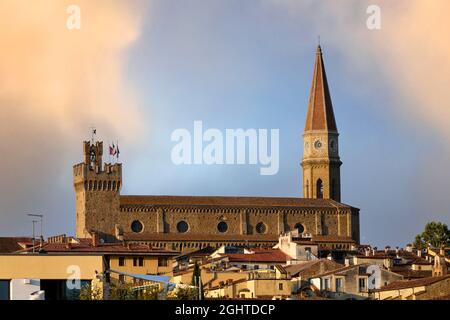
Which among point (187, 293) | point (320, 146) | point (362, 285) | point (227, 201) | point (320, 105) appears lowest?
point (187, 293)

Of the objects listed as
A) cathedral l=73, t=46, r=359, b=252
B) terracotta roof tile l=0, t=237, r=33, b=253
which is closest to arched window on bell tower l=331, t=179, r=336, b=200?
cathedral l=73, t=46, r=359, b=252

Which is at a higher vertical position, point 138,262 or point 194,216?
point 194,216

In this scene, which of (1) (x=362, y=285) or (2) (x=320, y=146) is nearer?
(1) (x=362, y=285)

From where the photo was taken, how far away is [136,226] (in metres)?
108

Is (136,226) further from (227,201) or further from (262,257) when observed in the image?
(262,257)

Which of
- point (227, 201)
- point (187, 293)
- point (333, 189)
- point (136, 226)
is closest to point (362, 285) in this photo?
point (187, 293)

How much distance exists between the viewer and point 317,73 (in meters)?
129

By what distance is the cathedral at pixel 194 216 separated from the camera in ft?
353

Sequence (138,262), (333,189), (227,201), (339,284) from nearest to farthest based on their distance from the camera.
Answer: (339,284) < (138,262) < (227,201) < (333,189)

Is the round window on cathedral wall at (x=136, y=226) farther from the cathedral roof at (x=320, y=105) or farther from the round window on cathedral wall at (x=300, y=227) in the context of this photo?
the cathedral roof at (x=320, y=105)

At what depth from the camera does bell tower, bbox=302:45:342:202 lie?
400 feet

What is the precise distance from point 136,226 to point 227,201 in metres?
7.38
